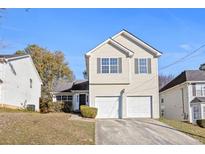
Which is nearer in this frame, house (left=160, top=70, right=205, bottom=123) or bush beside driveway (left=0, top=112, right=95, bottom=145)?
bush beside driveway (left=0, top=112, right=95, bottom=145)

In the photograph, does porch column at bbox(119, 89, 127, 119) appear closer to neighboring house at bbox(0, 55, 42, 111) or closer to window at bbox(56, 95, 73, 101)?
neighboring house at bbox(0, 55, 42, 111)

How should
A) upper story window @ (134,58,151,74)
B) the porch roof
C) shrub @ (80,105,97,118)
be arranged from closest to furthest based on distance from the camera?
Result: shrub @ (80,105,97,118) → upper story window @ (134,58,151,74) → the porch roof

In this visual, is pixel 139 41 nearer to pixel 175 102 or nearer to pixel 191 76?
pixel 191 76

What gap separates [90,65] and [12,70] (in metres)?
7.49

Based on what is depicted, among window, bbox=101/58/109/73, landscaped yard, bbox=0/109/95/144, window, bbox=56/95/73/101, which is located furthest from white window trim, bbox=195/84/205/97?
landscaped yard, bbox=0/109/95/144

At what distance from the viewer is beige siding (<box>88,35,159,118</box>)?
95.1 ft

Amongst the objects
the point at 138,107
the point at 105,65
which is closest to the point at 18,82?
the point at 105,65

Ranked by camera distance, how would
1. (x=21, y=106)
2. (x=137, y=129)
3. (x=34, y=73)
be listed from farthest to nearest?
(x=34, y=73) → (x=21, y=106) → (x=137, y=129)

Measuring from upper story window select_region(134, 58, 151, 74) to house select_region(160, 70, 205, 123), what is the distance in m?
7.07

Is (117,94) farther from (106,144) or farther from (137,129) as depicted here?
(106,144)

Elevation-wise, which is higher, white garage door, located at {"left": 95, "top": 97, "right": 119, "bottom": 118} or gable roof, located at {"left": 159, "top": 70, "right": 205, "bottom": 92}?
gable roof, located at {"left": 159, "top": 70, "right": 205, "bottom": 92}

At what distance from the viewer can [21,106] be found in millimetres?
32281

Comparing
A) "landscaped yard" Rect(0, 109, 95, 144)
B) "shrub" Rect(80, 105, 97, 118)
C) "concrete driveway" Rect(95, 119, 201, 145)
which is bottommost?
"concrete driveway" Rect(95, 119, 201, 145)
